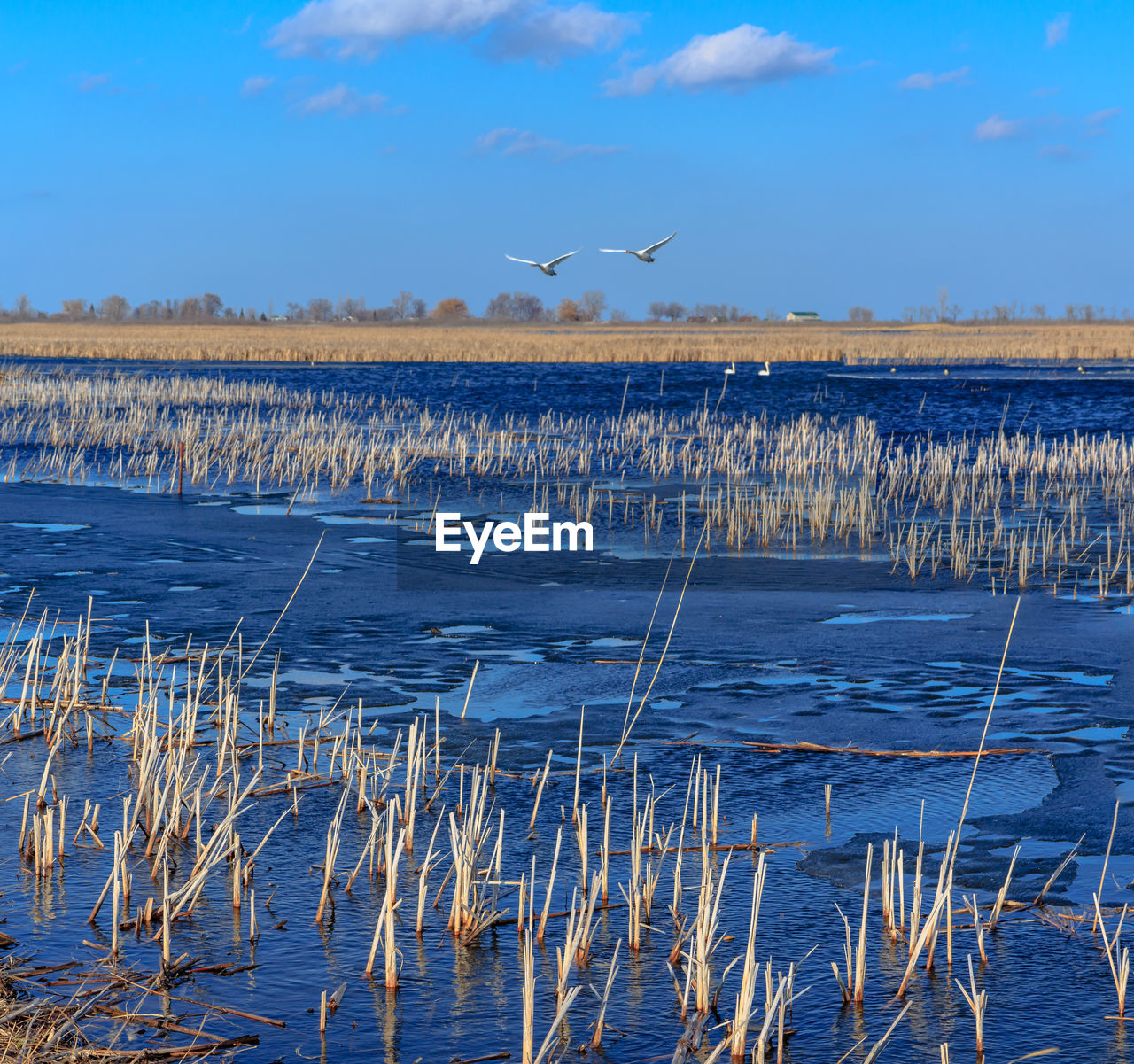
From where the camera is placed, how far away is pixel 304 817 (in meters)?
5.40

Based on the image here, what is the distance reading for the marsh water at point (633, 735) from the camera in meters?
3.83

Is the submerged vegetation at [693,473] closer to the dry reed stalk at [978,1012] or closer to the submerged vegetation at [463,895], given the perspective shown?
the submerged vegetation at [463,895]

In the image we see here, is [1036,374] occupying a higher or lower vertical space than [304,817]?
higher

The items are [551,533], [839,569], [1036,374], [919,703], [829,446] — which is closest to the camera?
[919,703]

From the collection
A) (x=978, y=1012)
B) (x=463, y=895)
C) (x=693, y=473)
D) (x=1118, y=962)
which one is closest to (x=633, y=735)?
(x=463, y=895)

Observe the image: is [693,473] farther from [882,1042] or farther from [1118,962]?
[882,1042]

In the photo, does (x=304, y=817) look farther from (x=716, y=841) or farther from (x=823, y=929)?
(x=823, y=929)

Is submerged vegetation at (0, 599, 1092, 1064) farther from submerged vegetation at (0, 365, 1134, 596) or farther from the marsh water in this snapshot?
submerged vegetation at (0, 365, 1134, 596)

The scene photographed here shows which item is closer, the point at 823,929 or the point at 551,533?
the point at 823,929

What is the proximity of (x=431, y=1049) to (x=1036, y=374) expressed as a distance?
4669cm

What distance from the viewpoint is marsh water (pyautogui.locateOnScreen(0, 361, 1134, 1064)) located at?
383 cm

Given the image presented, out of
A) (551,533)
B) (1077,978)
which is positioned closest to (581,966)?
(1077,978)

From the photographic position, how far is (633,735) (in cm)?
663

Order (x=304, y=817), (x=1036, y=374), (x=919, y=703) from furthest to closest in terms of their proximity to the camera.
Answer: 1. (x=1036, y=374)
2. (x=919, y=703)
3. (x=304, y=817)
